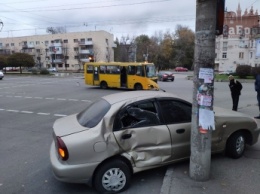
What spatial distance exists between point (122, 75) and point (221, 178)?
17567 mm

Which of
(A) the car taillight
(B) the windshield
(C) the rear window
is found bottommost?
(A) the car taillight

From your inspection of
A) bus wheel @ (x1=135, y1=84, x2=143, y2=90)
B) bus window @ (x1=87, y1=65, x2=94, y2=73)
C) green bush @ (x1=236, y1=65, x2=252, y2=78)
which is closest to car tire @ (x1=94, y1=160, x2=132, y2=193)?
bus wheel @ (x1=135, y1=84, x2=143, y2=90)

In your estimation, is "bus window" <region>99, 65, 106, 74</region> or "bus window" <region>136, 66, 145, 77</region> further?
"bus window" <region>99, 65, 106, 74</region>

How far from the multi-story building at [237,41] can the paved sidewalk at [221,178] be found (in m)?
61.2

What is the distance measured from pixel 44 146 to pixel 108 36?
84.3m

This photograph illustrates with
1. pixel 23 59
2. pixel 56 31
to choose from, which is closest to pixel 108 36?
pixel 56 31

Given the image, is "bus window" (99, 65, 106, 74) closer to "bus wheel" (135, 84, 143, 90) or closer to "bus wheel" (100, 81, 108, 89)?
"bus wheel" (100, 81, 108, 89)

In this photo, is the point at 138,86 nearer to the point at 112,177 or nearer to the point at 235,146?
the point at 235,146

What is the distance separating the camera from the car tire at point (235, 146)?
4.90 meters

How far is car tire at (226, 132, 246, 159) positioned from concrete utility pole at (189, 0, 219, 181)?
1230 millimetres

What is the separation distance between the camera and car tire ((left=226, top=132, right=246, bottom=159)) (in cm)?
490

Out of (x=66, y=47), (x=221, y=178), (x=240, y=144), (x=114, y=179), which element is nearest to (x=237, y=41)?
(x=66, y=47)

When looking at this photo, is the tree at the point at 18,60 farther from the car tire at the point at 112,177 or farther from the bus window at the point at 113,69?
the car tire at the point at 112,177

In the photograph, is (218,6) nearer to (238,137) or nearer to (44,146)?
(238,137)
